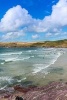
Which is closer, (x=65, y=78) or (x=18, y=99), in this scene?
(x=18, y=99)

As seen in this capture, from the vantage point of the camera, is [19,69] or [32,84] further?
[19,69]

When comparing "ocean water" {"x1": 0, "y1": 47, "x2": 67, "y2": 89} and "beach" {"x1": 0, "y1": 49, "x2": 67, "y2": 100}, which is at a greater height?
"ocean water" {"x1": 0, "y1": 47, "x2": 67, "y2": 89}

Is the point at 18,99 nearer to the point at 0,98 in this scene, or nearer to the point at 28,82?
the point at 0,98

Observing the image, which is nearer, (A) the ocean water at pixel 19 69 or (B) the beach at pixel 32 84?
(B) the beach at pixel 32 84

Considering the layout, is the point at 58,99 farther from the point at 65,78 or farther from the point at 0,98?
the point at 65,78

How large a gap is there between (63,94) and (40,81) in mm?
19042

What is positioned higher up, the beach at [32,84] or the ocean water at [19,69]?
the ocean water at [19,69]

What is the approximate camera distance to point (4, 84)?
41.6m

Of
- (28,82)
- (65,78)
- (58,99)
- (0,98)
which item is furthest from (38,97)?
(65,78)

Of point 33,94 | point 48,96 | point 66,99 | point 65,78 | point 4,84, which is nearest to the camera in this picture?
point 66,99

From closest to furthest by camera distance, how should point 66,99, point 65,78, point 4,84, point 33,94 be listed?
point 66,99 → point 33,94 → point 4,84 → point 65,78

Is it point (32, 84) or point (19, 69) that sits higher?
point (19, 69)

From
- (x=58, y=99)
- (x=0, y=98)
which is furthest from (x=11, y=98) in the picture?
(x=58, y=99)

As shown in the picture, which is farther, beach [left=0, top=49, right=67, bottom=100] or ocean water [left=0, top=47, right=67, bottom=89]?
ocean water [left=0, top=47, right=67, bottom=89]
